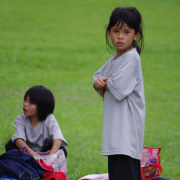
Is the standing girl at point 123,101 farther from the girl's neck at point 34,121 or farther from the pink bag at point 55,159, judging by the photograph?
the girl's neck at point 34,121

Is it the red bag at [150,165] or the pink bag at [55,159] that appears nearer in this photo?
the pink bag at [55,159]

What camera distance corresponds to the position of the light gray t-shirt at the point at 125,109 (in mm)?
3195

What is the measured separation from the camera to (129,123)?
3.24m

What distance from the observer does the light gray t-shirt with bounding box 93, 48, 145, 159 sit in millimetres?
3195

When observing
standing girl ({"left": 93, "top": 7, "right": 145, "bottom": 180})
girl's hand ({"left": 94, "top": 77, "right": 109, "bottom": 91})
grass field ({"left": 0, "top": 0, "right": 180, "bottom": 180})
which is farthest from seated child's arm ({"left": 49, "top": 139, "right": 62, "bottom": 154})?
girl's hand ({"left": 94, "top": 77, "right": 109, "bottom": 91})

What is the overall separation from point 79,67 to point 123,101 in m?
9.75

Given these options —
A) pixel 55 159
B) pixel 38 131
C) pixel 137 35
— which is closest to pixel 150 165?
pixel 55 159

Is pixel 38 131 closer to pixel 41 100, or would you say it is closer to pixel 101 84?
pixel 41 100

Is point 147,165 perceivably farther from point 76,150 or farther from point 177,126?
point 177,126

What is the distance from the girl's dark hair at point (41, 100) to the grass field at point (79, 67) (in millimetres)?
787

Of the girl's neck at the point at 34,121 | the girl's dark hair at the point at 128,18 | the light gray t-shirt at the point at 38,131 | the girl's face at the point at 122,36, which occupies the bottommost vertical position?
the light gray t-shirt at the point at 38,131

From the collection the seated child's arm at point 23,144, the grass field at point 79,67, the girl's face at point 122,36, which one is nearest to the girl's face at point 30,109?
the seated child's arm at point 23,144

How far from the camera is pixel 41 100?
4.20 m

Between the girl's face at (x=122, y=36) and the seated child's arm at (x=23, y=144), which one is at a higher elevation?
the girl's face at (x=122, y=36)
